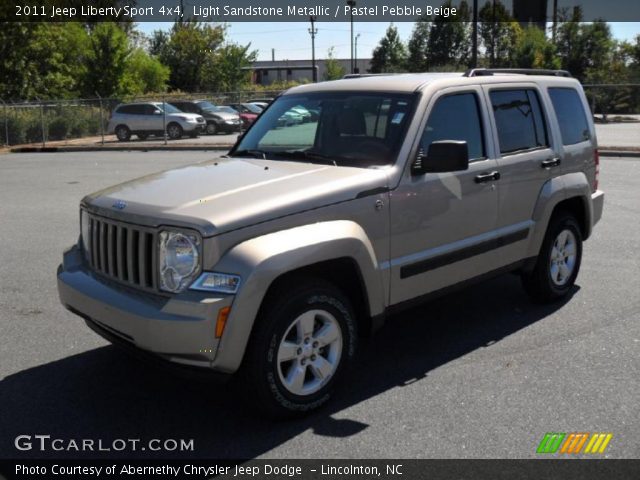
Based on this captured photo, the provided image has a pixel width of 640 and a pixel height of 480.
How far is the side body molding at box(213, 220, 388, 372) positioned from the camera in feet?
11.4

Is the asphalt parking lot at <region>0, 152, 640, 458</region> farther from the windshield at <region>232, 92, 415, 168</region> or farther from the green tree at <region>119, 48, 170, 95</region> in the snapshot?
the green tree at <region>119, 48, 170, 95</region>

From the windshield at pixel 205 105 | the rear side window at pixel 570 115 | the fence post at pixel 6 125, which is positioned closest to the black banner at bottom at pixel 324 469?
the rear side window at pixel 570 115

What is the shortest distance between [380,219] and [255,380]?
1287mm

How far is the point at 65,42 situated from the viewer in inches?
1658

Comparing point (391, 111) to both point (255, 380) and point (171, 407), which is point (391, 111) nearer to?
point (255, 380)

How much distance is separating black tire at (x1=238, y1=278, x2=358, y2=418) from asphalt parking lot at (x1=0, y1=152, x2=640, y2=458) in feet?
0.51

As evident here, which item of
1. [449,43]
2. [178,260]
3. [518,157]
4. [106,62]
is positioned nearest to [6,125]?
[106,62]

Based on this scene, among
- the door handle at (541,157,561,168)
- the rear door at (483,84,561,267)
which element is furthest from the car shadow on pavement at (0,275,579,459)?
the door handle at (541,157,561,168)

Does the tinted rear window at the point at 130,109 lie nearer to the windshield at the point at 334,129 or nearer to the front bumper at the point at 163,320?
the windshield at the point at 334,129

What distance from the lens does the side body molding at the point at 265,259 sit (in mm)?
3477

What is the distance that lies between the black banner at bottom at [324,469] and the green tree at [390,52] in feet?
246

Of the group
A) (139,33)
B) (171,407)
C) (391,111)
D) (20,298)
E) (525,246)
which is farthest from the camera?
(139,33)

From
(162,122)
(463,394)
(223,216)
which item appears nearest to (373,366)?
(463,394)

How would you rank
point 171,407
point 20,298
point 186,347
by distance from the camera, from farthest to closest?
point 20,298 → point 171,407 → point 186,347
